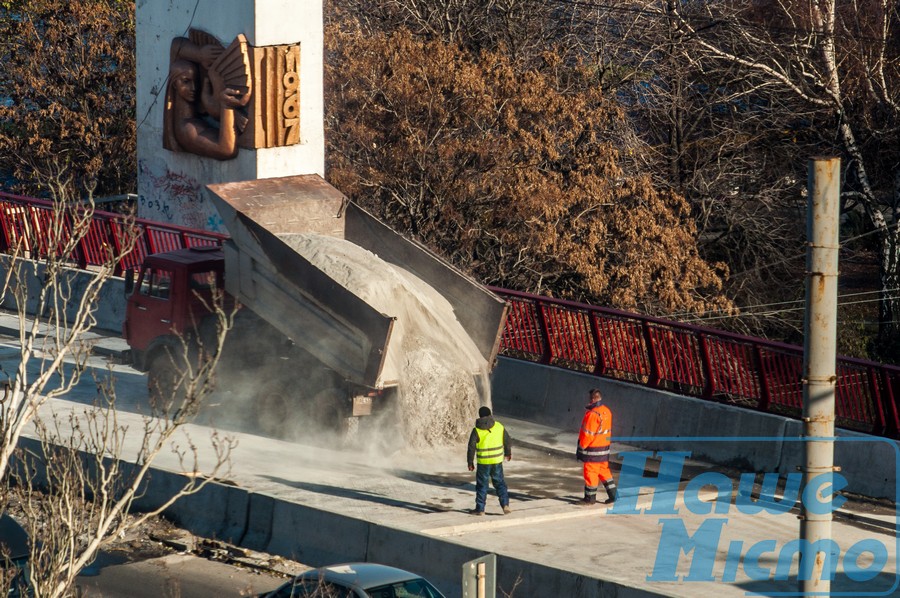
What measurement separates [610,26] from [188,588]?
22597 millimetres

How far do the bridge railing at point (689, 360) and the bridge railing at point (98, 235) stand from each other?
5.57 meters

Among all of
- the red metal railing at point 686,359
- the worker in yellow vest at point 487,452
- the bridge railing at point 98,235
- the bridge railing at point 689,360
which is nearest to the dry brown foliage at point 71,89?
the bridge railing at point 98,235

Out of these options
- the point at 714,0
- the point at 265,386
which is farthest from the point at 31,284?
the point at 714,0

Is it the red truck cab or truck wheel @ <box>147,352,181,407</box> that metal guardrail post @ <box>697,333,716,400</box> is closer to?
the red truck cab

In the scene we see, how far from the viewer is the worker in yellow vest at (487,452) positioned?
14.1 m

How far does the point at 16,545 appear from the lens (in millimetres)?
9922

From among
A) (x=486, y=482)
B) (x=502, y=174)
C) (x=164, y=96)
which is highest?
(x=164, y=96)

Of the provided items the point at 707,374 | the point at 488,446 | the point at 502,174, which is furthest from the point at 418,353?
the point at 502,174

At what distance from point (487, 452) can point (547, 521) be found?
109 cm

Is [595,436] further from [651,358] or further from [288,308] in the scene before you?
[288,308]

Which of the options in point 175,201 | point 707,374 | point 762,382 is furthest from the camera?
point 175,201

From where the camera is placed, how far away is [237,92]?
2288 cm

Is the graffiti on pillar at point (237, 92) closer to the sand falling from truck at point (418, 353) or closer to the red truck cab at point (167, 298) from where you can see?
the red truck cab at point (167, 298)

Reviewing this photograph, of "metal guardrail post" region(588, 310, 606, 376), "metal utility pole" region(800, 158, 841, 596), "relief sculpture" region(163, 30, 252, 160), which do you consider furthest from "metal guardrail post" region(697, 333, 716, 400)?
"relief sculpture" region(163, 30, 252, 160)
